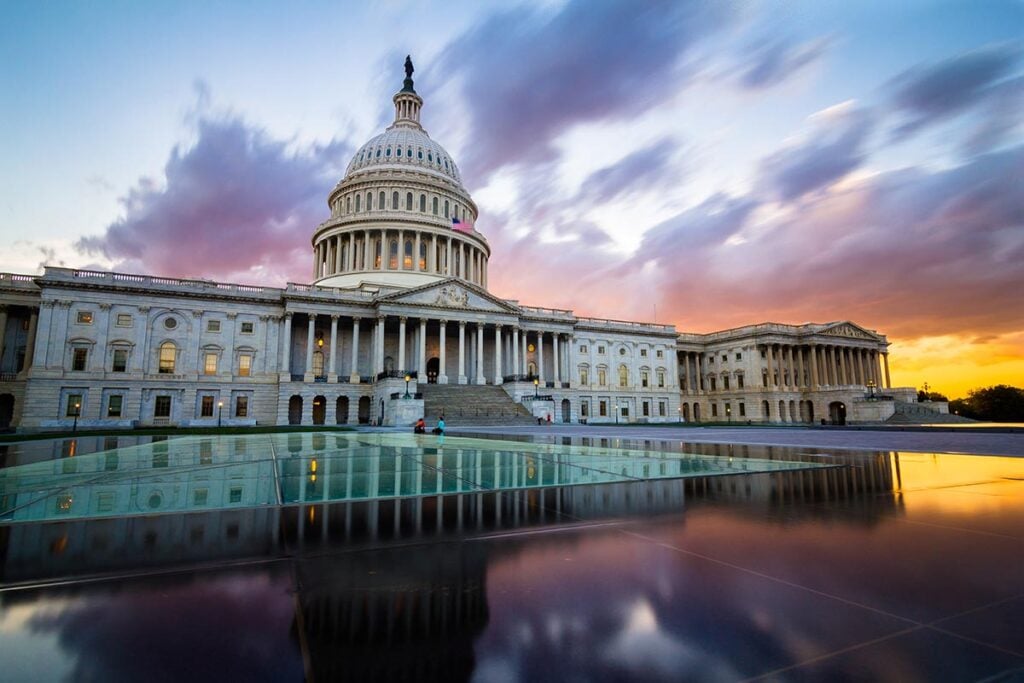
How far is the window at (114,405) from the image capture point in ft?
169

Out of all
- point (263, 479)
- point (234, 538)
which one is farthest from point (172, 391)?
point (234, 538)

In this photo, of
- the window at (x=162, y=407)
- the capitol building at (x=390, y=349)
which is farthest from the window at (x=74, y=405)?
the window at (x=162, y=407)

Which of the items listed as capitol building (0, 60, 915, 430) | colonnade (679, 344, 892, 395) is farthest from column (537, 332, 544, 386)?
colonnade (679, 344, 892, 395)

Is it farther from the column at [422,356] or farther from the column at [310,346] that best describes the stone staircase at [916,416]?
the column at [310,346]

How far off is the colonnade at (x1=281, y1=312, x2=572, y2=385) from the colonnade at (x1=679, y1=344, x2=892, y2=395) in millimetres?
33859

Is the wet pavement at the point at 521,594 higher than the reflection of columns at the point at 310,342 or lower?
lower

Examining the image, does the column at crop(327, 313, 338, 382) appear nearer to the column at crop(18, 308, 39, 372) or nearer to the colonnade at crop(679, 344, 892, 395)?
the column at crop(18, 308, 39, 372)

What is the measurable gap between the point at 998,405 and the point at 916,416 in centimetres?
3383

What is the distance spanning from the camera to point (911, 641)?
2.58 metres

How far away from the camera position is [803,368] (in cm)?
8969

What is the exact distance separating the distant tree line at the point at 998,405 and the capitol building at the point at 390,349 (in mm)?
16941

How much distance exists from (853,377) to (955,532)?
104434 millimetres

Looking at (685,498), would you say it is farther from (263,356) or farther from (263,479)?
(263,356)

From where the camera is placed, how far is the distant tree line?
8719cm
